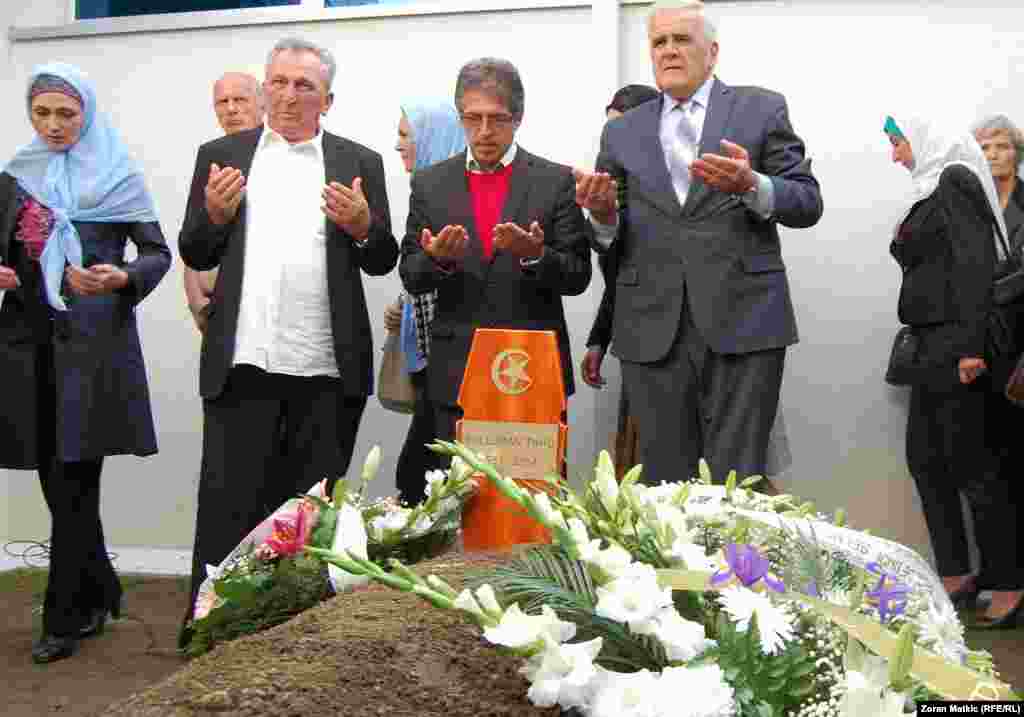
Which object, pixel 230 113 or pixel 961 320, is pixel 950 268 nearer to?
pixel 961 320

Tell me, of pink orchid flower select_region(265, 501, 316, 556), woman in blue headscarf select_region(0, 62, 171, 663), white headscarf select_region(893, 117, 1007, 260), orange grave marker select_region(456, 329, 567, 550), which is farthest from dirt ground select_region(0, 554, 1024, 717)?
white headscarf select_region(893, 117, 1007, 260)

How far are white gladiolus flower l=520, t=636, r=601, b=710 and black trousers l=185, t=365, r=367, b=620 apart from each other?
2949 millimetres

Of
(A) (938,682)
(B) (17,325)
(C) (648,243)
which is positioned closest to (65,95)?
(B) (17,325)

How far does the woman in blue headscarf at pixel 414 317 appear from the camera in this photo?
457 centimetres

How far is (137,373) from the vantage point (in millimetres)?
4441

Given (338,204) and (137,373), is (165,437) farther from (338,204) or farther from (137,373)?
(338,204)

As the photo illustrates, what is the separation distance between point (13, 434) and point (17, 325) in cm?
35

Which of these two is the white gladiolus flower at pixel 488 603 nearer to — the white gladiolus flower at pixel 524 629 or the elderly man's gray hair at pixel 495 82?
the white gladiolus flower at pixel 524 629

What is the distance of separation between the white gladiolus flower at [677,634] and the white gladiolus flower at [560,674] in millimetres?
67

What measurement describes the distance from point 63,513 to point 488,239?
165 cm

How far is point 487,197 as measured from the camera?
13.2 ft

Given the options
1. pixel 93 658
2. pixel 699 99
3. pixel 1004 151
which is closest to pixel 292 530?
pixel 699 99

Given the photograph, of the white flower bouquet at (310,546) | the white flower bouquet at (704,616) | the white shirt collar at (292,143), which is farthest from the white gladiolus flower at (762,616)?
the white shirt collar at (292,143)

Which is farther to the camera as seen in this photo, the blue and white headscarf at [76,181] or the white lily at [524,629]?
the blue and white headscarf at [76,181]
